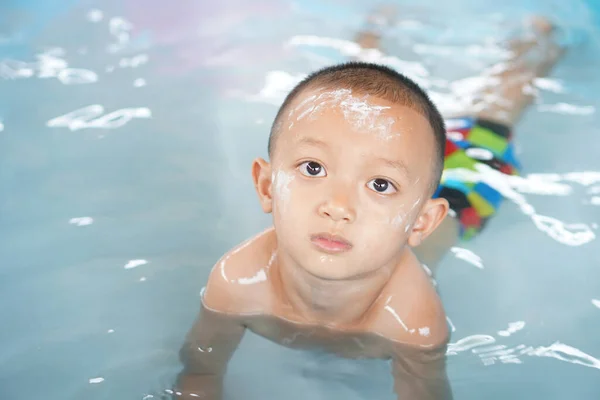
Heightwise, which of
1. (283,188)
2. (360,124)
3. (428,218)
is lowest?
(428,218)

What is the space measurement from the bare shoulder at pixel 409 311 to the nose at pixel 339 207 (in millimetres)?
363

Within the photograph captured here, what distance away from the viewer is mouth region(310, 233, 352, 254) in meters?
1.52

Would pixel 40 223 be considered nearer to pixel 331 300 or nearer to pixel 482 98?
pixel 331 300

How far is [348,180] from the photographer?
152 cm

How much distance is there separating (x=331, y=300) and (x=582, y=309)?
0.78 metres

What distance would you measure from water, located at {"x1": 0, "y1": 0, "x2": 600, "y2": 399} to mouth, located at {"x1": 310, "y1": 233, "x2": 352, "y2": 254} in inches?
16.8

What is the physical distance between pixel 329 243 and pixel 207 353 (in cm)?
49

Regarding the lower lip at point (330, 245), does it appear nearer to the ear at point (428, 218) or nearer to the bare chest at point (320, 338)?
the ear at point (428, 218)

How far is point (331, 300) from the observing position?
179 cm

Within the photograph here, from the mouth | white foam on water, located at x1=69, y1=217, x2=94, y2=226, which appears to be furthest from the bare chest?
white foam on water, located at x1=69, y1=217, x2=94, y2=226

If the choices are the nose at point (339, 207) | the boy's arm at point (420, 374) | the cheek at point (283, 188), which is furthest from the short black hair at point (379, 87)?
the boy's arm at point (420, 374)

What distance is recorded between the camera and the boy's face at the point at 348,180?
4.98 feet

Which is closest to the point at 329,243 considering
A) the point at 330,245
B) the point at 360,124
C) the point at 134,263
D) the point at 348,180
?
the point at 330,245

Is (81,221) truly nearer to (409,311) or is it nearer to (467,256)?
(409,311)
